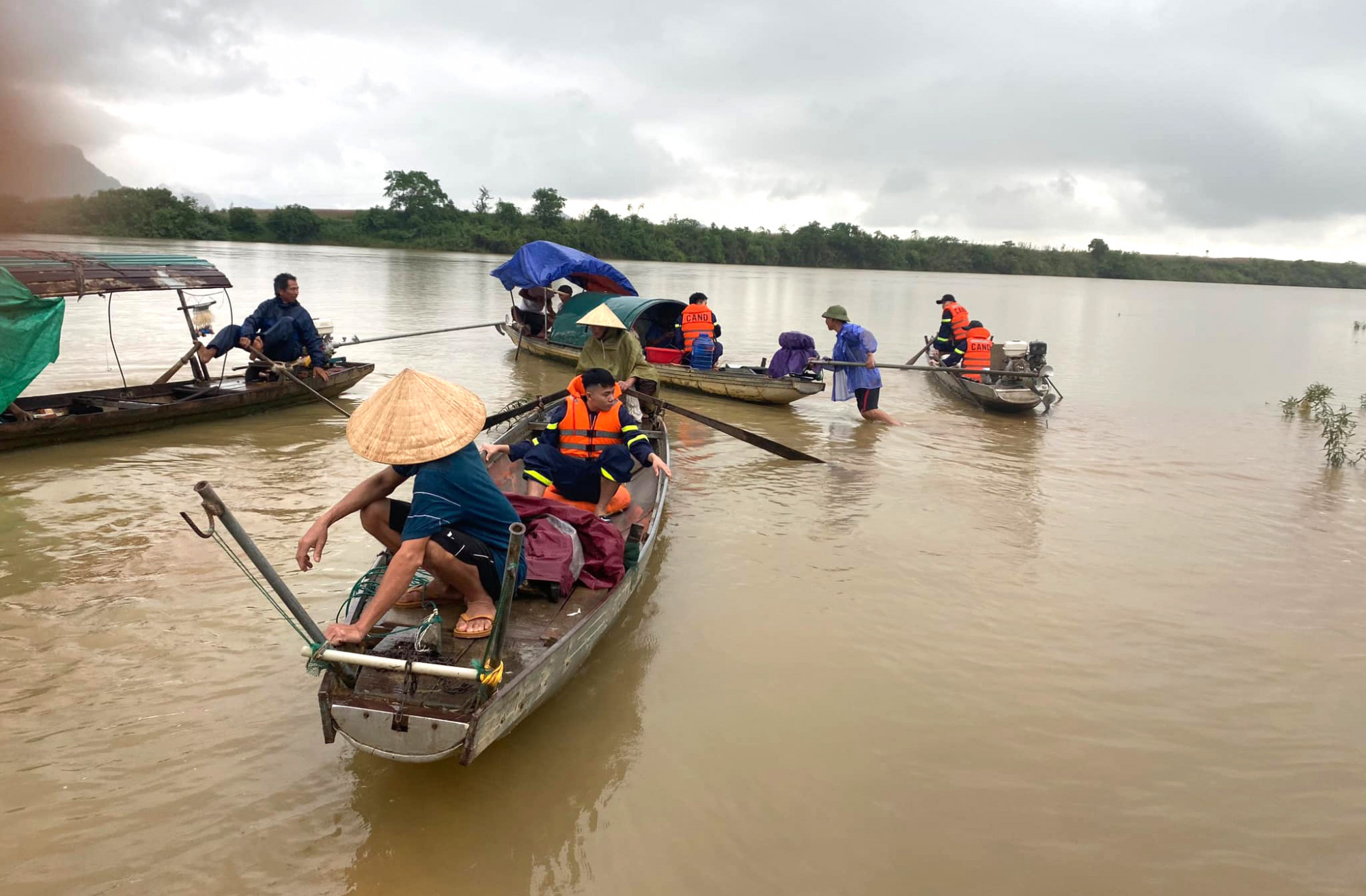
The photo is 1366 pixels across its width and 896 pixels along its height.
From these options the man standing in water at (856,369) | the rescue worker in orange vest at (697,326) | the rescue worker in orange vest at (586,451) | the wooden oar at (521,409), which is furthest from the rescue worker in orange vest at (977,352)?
the rescue worker in orange vest at (586,451)

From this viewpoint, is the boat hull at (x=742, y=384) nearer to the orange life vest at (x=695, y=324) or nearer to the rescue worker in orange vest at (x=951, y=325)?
the orange life vest at (x=695, y=324)

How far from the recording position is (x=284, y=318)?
9.02m

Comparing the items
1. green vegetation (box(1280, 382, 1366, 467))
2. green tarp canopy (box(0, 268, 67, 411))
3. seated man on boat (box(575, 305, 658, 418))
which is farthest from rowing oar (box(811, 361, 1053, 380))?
green tarp canopy (box(0, 268, 67, 411))

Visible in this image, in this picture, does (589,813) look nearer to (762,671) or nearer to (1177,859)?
(762,671)

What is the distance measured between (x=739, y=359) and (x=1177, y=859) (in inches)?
527

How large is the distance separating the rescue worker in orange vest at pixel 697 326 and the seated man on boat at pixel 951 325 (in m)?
3.23

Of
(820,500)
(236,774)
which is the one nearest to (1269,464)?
(820,500)

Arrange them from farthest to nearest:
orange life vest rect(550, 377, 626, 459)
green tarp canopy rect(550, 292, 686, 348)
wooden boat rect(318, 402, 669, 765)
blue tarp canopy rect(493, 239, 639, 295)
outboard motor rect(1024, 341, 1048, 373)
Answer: blue tarp canopy rect(493, 239, 639, 295)
green tarp canopy rect(550, 292, 686, 348)
outboard motor rect(1024, 341, 1048, 373)
orange life vest rect(550, 377, 626, 459)
wooden boat rect(318, 402, 669, 765)

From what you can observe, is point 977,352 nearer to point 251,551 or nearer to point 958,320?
point 958,320

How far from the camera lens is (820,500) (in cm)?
742

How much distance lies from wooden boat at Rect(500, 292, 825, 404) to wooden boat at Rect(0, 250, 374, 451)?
412 centimetres

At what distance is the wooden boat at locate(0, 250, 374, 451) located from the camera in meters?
7.09

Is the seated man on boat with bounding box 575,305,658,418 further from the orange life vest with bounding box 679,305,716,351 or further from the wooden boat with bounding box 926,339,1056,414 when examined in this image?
the wooden boat with bounding box 926,339,1056,414

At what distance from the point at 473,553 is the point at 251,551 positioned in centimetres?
89
